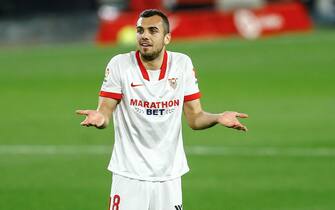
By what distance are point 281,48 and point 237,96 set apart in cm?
607

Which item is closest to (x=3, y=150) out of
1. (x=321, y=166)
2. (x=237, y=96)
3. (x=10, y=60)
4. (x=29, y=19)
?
(x=321, y=166)

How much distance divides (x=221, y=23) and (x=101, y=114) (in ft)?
74.8

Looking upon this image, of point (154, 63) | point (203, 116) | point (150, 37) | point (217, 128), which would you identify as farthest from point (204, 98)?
point (150, 37)

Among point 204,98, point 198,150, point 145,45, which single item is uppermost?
point 204,98

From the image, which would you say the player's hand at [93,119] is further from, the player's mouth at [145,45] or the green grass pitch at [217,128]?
the green grass pitch at [217,128]

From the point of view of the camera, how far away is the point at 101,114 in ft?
28.2

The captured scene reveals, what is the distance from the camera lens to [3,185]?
1466 cm

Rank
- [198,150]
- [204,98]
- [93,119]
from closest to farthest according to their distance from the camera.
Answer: [93,119]
[198,150]
[204,98]

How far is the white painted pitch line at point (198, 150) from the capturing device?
17.2 meters

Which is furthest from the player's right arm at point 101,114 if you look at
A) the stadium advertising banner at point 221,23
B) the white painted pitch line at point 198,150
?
the stadium advertising banner at point 221,23

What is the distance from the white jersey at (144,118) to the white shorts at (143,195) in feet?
0.17

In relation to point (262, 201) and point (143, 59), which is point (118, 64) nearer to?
point (143, 59)

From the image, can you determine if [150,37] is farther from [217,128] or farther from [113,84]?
[217,128]

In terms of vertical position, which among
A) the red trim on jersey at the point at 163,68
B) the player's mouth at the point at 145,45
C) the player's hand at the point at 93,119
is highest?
the player's mouth at the point at 145,45
